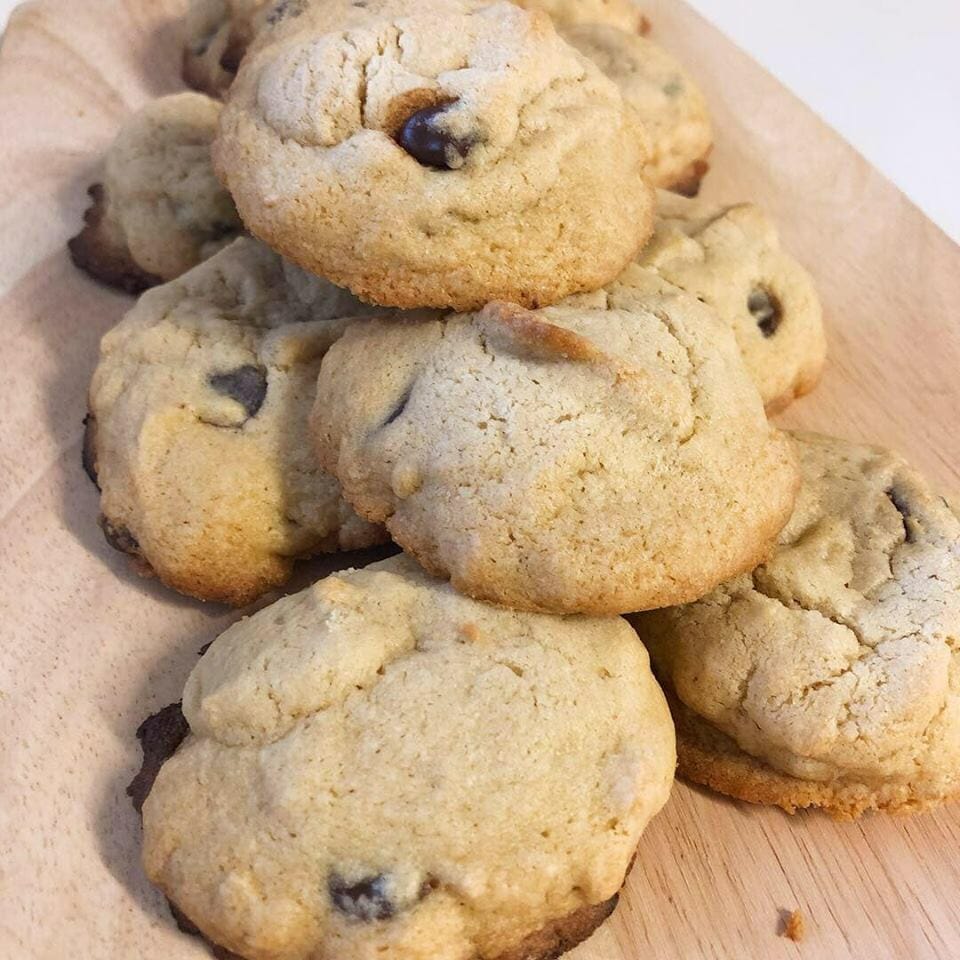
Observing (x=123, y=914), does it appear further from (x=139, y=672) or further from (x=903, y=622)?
(x=903, y=622)

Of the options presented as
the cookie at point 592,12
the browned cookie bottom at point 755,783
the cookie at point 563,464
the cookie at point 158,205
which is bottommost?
the cookie at point 158,205

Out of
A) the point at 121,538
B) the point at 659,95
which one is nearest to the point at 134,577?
the point at 121,538

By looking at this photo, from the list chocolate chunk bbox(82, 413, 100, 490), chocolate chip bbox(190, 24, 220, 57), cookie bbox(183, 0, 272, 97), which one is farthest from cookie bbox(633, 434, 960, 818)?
chocolate chip bbox(190, 24, 220, 57)

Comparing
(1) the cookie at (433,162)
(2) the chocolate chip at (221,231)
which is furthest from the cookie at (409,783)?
(2) the chocolate chip at (221,231)

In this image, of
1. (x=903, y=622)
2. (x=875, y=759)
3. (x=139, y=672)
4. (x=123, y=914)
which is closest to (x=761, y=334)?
(x=903, y=622)

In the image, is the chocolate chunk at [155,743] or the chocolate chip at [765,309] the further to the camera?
the chocolate chip at [765,309]

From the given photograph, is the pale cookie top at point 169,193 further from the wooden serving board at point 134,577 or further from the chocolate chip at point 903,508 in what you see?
the chocolate chip at point 903,508

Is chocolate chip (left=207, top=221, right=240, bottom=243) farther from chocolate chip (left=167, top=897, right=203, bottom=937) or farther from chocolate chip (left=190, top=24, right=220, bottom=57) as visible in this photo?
chocolate chip (left=167, top=897, right=203, bottom=937)
